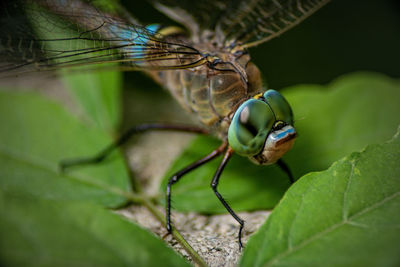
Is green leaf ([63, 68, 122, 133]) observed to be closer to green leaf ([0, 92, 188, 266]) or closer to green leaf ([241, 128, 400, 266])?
green leaf ([0, 92, 188, 266])

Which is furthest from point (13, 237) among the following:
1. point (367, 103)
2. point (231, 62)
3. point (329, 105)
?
point (367, 103)

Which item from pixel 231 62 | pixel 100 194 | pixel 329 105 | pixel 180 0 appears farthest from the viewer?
pixel 180 0

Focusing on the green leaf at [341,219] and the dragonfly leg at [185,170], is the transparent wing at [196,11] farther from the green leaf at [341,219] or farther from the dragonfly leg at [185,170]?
the green leaf at [341,219]

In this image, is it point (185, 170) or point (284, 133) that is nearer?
point (284, 133)

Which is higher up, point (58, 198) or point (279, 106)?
point (279, 106)

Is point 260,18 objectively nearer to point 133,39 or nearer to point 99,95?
point 133,39

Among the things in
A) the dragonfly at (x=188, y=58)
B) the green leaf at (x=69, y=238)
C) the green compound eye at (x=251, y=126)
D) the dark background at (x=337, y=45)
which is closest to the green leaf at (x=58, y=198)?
the green leaf at (x=69, y=238)

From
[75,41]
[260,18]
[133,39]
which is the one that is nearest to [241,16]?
[260,18]

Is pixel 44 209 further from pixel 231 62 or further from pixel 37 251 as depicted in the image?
pixel 231 62
